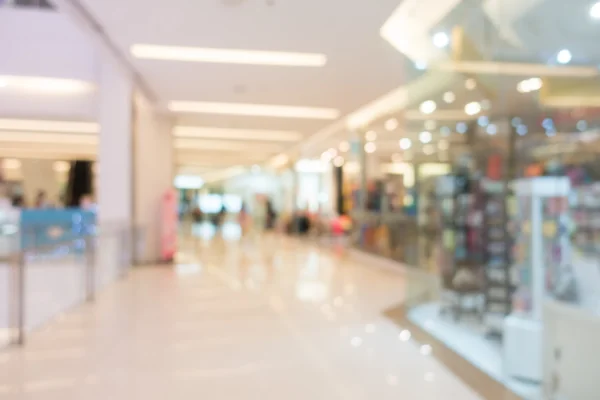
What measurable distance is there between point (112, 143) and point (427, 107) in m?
5.40

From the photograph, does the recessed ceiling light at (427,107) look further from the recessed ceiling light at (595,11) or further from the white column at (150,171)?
the white column at (150,171)

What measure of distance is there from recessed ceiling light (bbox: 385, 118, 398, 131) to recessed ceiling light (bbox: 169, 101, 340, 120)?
116cm

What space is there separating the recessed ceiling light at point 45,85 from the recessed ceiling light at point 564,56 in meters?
7.91

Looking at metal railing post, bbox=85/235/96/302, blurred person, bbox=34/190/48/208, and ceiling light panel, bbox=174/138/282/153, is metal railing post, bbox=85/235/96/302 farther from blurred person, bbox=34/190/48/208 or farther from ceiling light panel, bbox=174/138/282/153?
ceiling light panel, bbox=174/138/282/153

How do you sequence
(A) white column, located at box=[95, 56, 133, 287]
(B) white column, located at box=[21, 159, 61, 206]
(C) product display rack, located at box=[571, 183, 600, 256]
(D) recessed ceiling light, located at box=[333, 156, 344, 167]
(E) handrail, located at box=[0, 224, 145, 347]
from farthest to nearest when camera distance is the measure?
(D) recessed ceiling light, located at box=[333, 156, 344, 167] < (B) white column, located at box=[21, 159, 61, 206] < (A) white column, located at box=[95, 56, 133, 287] < (E) handrail, located at box=[0, 224, 145, 347] < (C) product display rack, located at box=[571, 183, 600, 256]

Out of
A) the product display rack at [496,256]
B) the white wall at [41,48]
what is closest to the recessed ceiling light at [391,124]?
the product display rack at [496,256]

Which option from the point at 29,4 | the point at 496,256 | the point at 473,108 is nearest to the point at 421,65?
the point at 473,108

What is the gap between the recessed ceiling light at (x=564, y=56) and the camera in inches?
230

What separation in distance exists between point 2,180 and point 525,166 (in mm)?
12484

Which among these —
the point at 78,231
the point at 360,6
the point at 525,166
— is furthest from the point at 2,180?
the point at 525,166

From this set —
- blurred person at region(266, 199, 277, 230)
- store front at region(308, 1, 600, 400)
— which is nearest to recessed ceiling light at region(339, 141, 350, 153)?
store front at region(308, 1, 600, 400)

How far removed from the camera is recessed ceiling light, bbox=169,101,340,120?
1052 centimetres

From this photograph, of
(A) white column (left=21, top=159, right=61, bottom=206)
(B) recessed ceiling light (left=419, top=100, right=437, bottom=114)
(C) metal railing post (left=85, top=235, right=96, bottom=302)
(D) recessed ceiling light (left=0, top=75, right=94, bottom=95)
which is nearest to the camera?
(B) recessed ceiling light (left=419, top=100, right=437, bottom=114)

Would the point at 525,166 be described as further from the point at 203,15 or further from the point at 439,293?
the point at 203,15
